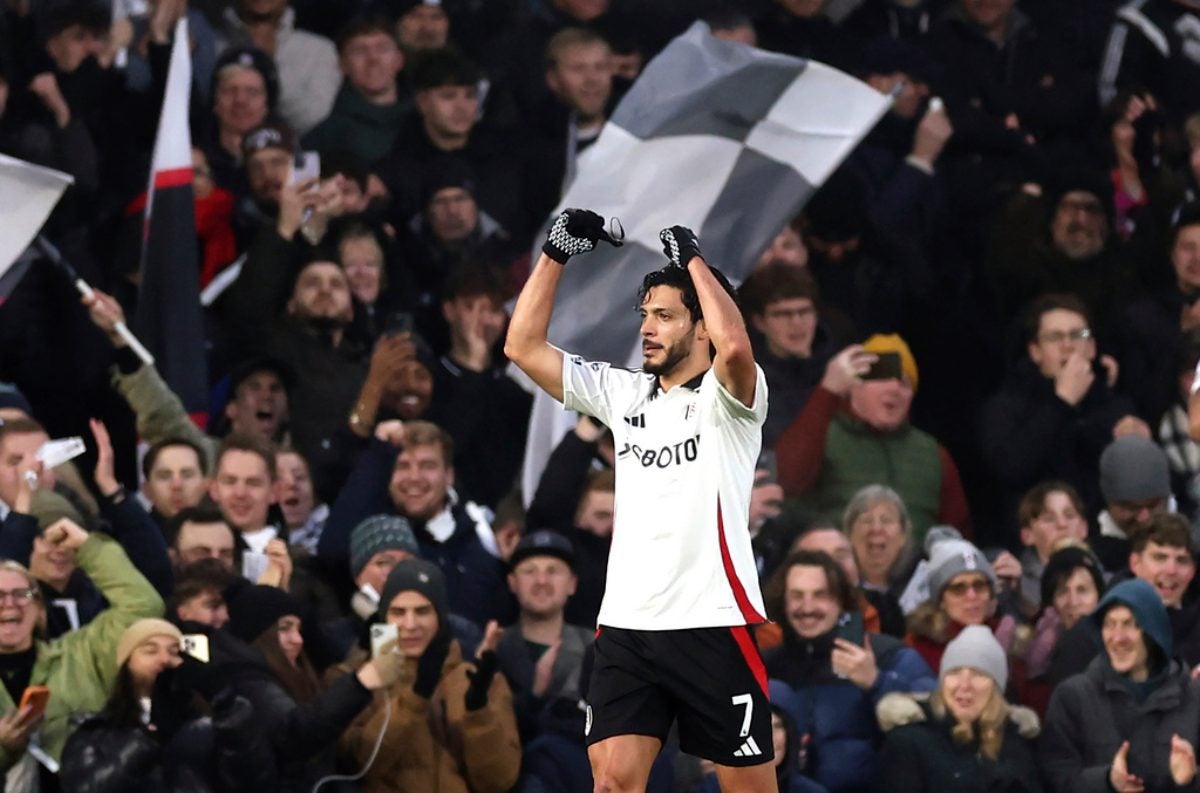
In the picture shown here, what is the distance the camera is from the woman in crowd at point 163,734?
10625 mm

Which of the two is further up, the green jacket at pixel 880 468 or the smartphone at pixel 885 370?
the smartphone at pixel 885 370

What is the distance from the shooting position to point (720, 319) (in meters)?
8.40

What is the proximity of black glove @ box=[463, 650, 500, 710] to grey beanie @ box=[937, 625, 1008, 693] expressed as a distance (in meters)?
1.90

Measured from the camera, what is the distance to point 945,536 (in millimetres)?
12766

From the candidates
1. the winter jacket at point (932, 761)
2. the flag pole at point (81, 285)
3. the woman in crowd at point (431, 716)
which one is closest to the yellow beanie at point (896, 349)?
the winter jacket at point (932, 761)

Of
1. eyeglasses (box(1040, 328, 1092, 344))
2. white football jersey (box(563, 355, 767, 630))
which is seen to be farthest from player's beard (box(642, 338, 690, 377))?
eyeglasses (box(1040, 328, 1092, 344))

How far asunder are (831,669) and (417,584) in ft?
5.88

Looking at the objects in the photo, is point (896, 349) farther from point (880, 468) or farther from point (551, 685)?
point (551, 685)

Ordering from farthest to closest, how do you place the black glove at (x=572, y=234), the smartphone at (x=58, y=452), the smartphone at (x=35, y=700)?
the smartphone at (x=58, y=452), the smartphone at (x=35, y=700), the black glove at (x=572, y=234)

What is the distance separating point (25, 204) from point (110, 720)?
9.12 ft

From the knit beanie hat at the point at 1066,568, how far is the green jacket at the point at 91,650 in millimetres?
3938

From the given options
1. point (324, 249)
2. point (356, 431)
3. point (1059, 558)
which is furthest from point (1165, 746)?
point (324, 249)

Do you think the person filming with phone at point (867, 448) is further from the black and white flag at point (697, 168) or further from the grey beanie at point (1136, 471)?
the grey beanie at point (1136, 471)

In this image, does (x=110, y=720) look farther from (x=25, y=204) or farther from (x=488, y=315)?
(x=488, y=315)
